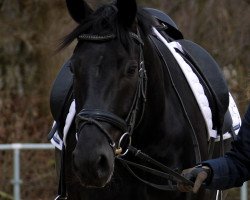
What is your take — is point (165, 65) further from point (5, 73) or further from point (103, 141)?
point (5, 73)

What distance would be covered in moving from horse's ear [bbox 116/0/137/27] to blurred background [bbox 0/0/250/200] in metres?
4.57

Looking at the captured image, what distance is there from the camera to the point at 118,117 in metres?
4.68

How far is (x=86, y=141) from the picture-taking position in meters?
4.49

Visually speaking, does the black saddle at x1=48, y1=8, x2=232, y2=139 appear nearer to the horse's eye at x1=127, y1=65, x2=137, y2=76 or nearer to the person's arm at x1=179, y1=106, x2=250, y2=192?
the horse's eye at x1=127, y1=65, x2=137, y2=76

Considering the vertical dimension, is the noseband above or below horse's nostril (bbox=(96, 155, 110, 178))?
above

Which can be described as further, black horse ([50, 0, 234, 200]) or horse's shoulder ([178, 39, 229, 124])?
horse's shoulder ([178, 39, 229, 124])

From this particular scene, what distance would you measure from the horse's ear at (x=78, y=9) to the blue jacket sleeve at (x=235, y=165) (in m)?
1.21

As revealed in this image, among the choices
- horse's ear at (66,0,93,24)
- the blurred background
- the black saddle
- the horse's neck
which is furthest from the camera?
the blurred background

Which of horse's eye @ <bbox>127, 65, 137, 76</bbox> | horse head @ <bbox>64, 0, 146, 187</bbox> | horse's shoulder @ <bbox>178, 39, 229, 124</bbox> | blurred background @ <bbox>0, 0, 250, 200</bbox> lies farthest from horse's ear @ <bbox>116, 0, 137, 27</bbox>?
blurred background @ <bbox>0, 0, 250, 200</bbox>

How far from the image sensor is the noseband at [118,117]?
4.57 metres

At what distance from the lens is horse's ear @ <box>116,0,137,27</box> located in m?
4.93

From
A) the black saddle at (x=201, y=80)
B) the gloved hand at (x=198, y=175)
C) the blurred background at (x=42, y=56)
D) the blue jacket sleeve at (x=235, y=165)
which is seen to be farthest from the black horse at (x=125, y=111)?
the blurred background at (x=42, y=56)

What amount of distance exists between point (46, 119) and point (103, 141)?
7.05m

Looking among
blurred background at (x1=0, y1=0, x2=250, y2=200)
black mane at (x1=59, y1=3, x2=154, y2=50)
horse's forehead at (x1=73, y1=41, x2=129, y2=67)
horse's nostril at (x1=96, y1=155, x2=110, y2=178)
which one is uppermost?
black mane at (x1=59, y1=3, x2=154, y2=50)
